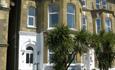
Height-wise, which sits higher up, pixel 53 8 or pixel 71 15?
pixel 53 8

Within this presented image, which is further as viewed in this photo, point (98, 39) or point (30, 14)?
point (30, 14)

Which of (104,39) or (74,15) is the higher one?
(74,15)

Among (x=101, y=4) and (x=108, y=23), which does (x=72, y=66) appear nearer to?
(x=108, y=23)

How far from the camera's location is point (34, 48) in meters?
29.7

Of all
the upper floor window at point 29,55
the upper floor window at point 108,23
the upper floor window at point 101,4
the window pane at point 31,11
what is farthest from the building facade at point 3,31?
the upper floor window at point 108,23

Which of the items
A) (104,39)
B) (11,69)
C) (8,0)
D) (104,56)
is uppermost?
(8,0)

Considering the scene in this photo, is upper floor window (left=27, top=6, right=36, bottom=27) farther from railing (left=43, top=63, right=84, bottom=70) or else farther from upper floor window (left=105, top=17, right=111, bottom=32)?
upper floor window (left=105, top=17, right=111, bottom=32)

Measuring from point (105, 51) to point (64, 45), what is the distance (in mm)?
6929

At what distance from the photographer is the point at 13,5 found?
102ft

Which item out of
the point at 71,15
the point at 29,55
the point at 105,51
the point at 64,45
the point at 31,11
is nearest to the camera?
the point at 64,45

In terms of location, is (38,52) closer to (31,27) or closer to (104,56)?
(31,27)

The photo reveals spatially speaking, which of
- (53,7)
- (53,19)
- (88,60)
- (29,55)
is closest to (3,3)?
(53,7)

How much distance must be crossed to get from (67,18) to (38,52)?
5.05 m

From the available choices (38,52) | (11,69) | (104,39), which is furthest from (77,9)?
(11,69)
